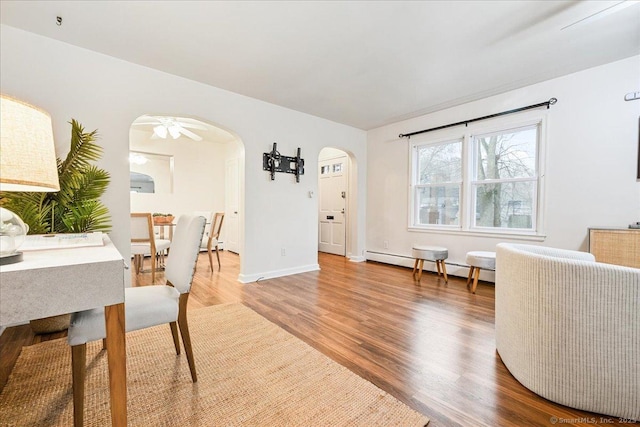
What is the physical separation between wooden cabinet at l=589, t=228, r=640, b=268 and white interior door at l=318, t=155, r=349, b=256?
3.74m

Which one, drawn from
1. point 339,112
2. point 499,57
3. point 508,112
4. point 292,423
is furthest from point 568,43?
point 292,423

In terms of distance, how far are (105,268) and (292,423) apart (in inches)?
42.0

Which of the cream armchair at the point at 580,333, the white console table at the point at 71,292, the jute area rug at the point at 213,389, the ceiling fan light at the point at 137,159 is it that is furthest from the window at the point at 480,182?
the ceiling fan light at the point at 137,159

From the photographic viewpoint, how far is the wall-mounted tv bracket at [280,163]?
12.5ft

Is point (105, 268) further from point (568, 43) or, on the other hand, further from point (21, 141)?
point (568, 43)

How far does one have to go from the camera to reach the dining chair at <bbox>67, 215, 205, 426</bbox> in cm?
117

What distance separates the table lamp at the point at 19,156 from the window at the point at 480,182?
4.25m

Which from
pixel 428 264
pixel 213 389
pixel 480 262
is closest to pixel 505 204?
pixel 480 262

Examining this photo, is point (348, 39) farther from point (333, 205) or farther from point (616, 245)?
point (333, 205)

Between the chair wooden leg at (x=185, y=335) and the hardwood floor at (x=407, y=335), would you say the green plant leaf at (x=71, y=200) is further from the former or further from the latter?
the chair wooden leg at (x=185, y=335)

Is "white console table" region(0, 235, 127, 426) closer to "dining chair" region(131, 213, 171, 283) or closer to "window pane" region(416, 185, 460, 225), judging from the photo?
"dining chair" region(131, 213, 171, 283)

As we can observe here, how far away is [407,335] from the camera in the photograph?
2.12m

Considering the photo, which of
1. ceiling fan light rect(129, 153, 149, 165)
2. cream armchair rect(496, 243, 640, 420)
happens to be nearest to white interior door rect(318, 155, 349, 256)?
ceiling fan light rect(129, 153, 149, 165)

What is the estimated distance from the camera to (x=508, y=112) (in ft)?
11.2
